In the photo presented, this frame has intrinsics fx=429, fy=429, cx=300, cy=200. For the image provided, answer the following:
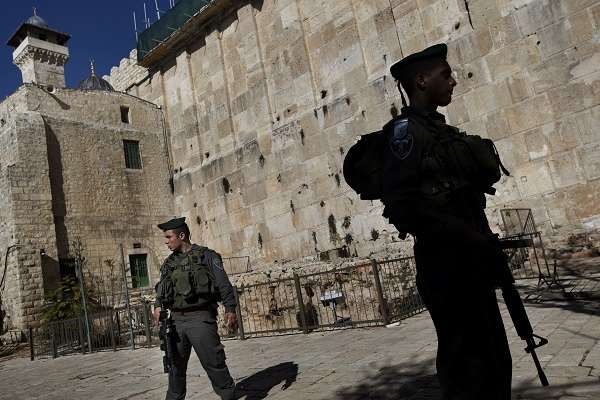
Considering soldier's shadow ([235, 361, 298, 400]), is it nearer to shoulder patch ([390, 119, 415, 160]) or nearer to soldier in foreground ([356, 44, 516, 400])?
soldier in foreground ([356, 44, 516, 400])

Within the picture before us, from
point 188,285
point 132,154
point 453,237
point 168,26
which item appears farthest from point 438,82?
point 168,26

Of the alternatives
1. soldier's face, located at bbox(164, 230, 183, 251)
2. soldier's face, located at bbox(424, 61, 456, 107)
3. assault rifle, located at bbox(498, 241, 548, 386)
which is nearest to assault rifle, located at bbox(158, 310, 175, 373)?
soldier's face, located at bbox(164, 230, 183, 251)

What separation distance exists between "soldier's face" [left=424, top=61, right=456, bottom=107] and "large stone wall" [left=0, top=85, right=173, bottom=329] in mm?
18783

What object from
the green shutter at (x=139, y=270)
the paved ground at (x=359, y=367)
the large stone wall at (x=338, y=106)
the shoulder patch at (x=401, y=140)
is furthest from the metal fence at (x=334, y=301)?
the green shutter at (x=139, y=270)

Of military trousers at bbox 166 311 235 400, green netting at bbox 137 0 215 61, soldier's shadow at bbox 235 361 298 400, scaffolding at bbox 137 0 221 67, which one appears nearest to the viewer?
military trousers at bbox 166 311 235 400

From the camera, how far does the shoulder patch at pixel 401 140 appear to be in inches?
77.4

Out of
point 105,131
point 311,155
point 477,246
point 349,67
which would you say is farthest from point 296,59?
point 477,246

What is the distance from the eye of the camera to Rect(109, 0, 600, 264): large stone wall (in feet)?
38.3

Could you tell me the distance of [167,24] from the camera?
22.9m

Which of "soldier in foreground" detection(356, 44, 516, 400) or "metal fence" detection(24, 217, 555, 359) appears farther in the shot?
"metal fence" detection(24, 217, 555, 359)

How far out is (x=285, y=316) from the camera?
1055cm

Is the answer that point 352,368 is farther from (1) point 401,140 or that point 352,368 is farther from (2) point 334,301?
(2) point 334,301

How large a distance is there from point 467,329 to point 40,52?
2811cm

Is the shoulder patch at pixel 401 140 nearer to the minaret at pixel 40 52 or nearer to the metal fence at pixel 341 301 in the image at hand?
the metal fence at pixel 341 301
